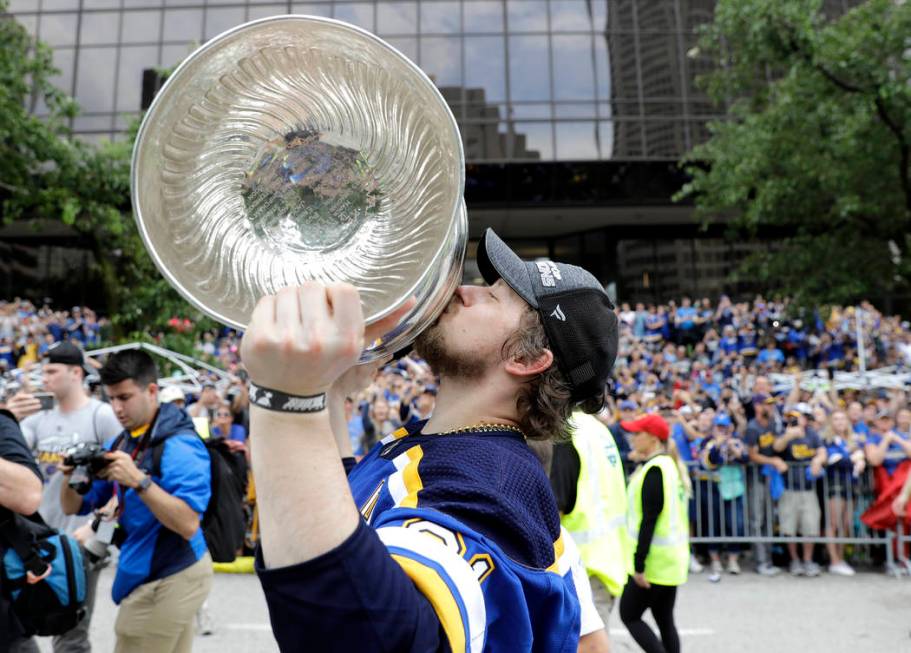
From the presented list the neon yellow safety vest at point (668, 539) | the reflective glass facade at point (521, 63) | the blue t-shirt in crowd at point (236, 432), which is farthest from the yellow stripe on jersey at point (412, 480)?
the reflective glass facade at point (521, 63)

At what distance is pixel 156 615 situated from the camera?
3.76 meters

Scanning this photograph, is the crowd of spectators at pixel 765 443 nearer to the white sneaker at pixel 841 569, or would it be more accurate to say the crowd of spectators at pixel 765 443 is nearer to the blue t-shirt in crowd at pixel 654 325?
the white sneaker at pixel 841 569

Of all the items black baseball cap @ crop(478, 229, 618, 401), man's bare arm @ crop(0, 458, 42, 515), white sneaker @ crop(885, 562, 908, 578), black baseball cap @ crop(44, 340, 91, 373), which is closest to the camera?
black baseball cap @ crop(478, 229, 618, 401)

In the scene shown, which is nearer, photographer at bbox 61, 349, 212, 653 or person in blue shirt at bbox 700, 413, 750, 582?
photographer at bbox 61, 349, 212, 653

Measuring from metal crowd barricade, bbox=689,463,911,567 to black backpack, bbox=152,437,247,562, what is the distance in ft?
20.7

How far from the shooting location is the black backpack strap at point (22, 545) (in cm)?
311

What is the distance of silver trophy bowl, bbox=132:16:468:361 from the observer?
1.28 meters

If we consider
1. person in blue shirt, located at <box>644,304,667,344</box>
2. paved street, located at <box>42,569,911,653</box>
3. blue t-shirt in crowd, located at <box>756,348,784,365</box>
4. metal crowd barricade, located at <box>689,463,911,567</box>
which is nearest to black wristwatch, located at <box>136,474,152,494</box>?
paved street, located at <box>42,569,911,653</box>

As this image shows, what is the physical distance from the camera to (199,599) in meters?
3.96

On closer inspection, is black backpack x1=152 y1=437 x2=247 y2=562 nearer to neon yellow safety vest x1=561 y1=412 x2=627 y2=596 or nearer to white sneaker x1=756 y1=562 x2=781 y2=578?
neon yellow safety vest x1=561 y1=412 x2=627 y2=596

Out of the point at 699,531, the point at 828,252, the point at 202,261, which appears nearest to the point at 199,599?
the point at 202,261

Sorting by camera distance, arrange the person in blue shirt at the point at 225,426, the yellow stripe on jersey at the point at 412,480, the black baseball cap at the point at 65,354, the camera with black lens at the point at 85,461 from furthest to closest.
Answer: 1. the person in blue shirt at the point at 225,426
2. the black baseball cap at the point at 65,354
3. the camera with black lens at the point at 85,461
4. the yellow stripe on jersey at the point at 412,480

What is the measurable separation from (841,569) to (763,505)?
104 centimetres

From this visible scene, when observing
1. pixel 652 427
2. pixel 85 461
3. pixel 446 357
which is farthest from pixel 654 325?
pixel 446 357
